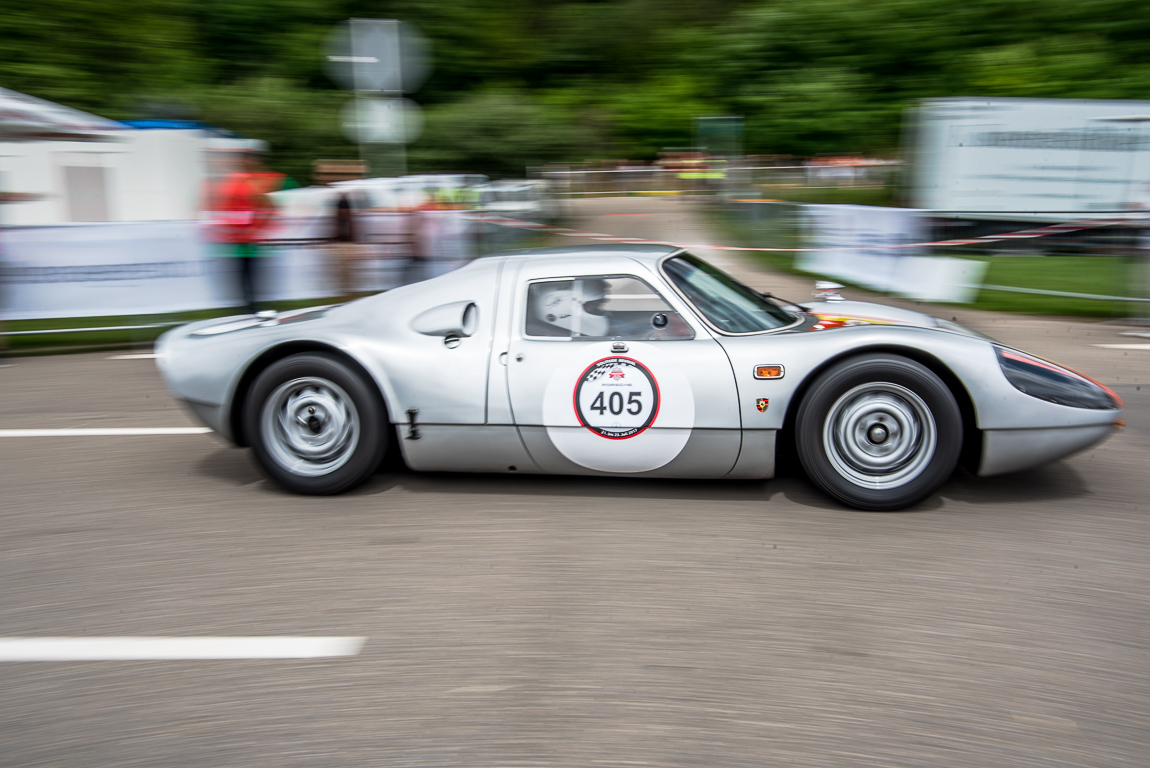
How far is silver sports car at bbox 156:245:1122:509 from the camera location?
3963mm

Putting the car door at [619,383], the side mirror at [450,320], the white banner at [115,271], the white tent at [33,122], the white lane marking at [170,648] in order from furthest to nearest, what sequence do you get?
the white tent at [33,122] < the white banner at [115,271] < the side mirror at [450,320] < the car door at [619,383] < the white lane marking at [170,648]

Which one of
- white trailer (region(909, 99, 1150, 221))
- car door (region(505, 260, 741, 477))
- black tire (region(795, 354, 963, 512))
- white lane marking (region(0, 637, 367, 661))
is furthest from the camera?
white trailer (region(909, 99, 1150, 221))

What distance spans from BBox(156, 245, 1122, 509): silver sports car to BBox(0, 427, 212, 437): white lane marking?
1.15 metres

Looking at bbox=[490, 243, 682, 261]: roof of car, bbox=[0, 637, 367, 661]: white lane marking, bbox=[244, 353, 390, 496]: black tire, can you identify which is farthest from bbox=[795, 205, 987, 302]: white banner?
bbox=[0, 637, 367, 661]: white lane marking

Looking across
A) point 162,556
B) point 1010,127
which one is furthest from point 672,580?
point 1010,127

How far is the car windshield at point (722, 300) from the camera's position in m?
4.23

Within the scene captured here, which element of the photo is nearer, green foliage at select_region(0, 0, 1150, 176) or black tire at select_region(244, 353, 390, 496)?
black tire at select_region(244, 353, 390, 496)

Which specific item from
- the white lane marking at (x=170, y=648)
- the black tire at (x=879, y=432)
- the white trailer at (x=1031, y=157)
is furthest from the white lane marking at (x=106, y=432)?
the white trailer at (x=1031, y=157)

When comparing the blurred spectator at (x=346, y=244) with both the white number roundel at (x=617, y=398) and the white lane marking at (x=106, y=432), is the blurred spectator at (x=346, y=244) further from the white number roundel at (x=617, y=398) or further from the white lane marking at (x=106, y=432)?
the white number roundel at (x=617, y=398)

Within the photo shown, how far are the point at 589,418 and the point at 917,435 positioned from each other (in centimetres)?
142

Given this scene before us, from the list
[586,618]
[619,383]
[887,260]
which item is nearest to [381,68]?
[887,260]

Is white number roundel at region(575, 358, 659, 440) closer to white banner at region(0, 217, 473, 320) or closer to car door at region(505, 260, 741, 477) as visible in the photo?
car door at region(505, 260, 741, 477)

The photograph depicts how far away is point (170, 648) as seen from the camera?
3059 millimetres

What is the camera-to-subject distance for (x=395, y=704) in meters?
2.71
